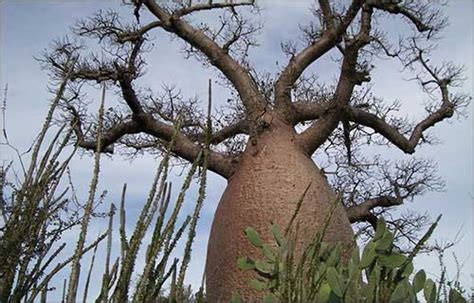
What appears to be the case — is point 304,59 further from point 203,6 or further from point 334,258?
point 334,258

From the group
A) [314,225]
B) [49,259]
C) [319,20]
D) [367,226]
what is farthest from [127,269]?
[367,226]

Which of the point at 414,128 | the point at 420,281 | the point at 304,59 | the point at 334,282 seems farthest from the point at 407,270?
the point at 414,128

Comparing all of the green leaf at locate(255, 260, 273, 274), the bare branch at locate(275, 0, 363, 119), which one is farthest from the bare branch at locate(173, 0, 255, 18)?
the green leaf at locate(255, 260, 273, 274)

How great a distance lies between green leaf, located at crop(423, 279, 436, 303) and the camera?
1.38 m

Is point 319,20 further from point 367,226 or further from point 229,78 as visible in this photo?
point 367,226

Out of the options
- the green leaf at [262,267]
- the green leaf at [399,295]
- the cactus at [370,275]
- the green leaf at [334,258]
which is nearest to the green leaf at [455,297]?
the cactus at [370,275]

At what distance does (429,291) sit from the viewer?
1.45 metres

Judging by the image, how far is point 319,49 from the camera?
4102 mm

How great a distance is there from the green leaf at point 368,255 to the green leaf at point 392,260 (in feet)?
0.07

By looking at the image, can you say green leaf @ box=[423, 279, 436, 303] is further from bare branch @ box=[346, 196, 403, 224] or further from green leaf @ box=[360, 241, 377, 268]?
bare branch @ box=[346, 196, 403, 224]

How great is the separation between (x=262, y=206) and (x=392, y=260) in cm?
200

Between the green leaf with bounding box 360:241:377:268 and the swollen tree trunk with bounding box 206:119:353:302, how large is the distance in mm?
1724

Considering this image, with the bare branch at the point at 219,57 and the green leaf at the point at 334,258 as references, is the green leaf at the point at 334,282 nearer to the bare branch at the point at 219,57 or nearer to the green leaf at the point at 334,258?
the green leaf at the point at 334,258

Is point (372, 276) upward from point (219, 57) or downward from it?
downward
